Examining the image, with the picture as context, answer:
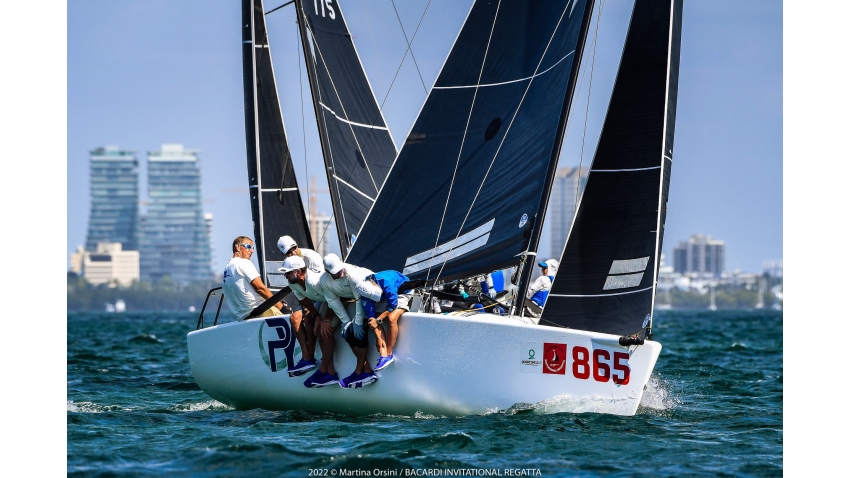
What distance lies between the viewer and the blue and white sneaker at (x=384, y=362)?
820 cm

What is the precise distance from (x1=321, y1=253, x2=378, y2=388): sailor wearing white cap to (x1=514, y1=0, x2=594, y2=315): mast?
1142 mm

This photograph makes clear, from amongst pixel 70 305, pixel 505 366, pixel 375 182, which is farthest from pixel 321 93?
pixel 70 305

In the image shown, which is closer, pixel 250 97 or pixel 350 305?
pixel 350 305

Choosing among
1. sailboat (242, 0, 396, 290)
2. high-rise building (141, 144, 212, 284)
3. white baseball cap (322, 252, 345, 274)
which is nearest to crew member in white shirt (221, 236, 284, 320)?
white baseball cap (322, 252, 345, 274)

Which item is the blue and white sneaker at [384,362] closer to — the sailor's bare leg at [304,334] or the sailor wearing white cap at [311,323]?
the sailor wearing white cap at [311,323]

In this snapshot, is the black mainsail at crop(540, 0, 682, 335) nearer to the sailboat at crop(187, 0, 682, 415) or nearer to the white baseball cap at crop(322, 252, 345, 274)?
the sailboat at crop(187, 0, 682, 415)

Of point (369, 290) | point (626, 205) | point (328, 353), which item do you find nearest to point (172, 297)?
point (328, 353)

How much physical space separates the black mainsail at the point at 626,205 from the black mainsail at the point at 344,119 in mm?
3475

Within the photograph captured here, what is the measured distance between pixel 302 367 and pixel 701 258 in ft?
505

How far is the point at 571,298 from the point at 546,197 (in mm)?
783

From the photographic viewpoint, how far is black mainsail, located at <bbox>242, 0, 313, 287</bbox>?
1134cm

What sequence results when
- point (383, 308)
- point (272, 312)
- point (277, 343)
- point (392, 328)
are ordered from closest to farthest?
1. point (392, 328)
2. point (383, 308)
3. point (277, 343)
4. point (272, 312)

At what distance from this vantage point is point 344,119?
11.7 m

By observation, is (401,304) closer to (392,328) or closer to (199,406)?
(392,328)
